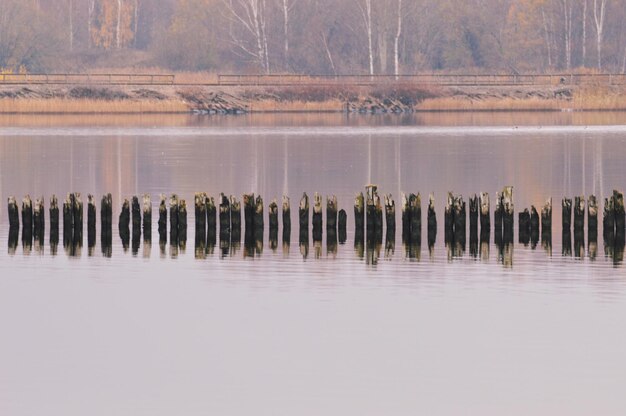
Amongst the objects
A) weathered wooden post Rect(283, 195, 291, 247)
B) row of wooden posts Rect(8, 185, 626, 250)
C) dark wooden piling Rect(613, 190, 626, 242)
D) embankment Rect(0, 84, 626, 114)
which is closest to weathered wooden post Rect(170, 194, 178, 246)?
row of wooden posts Rect(8, 185, 626, 250)

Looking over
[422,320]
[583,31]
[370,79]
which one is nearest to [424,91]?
[370,79]

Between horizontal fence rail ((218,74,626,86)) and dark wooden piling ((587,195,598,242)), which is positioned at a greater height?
horizontal fence rail ((218,74,626,86))

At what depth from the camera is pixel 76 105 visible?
94.8 metres

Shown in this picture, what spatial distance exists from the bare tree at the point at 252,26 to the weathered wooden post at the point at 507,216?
3066 inches

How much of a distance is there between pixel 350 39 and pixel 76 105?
25.2 meters

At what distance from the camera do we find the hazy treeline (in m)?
110

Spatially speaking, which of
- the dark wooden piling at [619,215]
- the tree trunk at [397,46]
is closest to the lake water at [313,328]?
the dark wooden piling at [619,215]

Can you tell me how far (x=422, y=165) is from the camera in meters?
50.4

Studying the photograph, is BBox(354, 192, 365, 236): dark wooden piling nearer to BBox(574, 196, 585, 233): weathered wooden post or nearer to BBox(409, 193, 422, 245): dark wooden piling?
BBox(409, 193, 422, 245): dark wooden piling

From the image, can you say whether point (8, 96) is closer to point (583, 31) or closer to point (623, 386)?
point (583, 31)

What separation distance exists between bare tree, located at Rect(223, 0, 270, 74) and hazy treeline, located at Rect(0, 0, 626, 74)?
0.10 m

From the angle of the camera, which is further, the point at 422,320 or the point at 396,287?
the point at 396,287

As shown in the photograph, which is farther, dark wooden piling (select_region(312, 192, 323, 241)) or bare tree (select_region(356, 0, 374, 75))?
bare tree (select_region(356, 0, 374, 75))

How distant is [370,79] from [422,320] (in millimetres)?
85161
